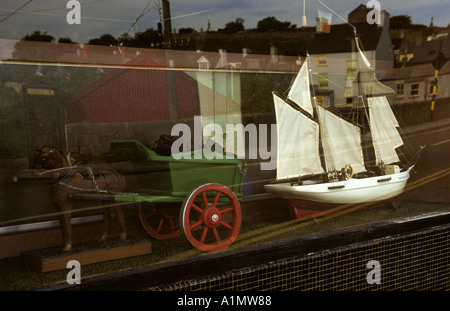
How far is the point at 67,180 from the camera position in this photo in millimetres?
3643

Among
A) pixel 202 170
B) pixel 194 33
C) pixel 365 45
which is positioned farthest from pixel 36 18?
pixel 365 45

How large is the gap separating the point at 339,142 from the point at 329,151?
15 cm

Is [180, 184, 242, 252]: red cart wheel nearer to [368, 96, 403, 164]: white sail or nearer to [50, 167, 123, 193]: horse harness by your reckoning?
[50, 167, 123, 193]: horse harness

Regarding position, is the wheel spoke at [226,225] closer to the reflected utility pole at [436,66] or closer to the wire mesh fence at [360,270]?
the wire mesh fence at [360,270]

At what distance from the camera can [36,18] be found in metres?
3.47

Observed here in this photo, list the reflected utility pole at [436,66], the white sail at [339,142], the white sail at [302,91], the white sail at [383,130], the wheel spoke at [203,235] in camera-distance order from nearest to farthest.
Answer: the wheel spoke at [203,235] < the white sail at [302,91] < the white sail at [339,142] < the white sail at [383,130] < the reflected utility pole at [436,66]

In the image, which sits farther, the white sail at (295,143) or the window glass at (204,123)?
the white sail at (295,143)

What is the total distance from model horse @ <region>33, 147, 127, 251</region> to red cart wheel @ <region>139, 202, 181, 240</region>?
1.55 feet

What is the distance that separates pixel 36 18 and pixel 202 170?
5.87ft

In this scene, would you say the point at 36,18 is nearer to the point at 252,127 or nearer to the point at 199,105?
the point at 199,105

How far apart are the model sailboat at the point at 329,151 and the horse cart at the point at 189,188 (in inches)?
28.5

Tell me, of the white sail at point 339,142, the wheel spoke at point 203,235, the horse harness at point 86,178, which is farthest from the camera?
the white sail at point 339,142

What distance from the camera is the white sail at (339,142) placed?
4750 millimetres

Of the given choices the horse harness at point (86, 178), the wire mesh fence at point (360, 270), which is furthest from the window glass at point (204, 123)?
the wire mesh fence at point (360, 270)
